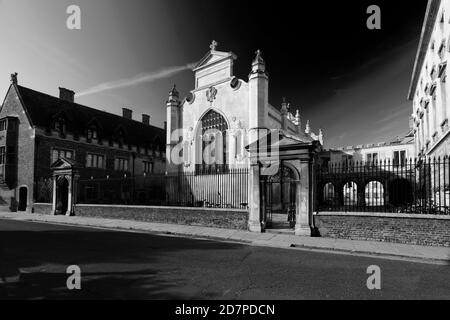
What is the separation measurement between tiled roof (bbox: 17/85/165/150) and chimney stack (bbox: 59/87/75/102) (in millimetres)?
1216

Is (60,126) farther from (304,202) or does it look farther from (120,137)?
(304,202)

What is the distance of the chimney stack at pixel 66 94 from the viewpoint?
34.0 metres

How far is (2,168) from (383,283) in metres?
32.4

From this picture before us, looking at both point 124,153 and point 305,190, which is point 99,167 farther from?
point 305,190

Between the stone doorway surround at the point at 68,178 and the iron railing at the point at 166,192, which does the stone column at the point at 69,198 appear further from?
the iron railing at the point at 166,192

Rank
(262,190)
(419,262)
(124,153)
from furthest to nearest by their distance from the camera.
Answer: (124,153), (262,190), (419,262)

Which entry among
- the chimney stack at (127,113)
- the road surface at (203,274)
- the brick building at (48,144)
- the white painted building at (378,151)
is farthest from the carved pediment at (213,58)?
the white painted building at (378,151)

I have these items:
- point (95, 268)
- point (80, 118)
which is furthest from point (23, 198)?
point (95, 268)

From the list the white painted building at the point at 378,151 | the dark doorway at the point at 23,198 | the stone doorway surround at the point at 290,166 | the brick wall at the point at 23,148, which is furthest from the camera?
the white painted building at the point at 378,151

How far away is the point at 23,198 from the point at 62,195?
739 cm

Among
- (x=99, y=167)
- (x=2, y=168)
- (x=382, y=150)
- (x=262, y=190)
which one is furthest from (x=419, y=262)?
(x=382, y=150)

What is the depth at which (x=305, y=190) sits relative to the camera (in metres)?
12.2

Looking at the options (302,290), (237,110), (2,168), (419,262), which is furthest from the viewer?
(2,168)

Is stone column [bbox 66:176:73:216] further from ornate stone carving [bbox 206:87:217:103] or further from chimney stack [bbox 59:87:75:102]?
chimney stack [bbox 59:87:75:102]
